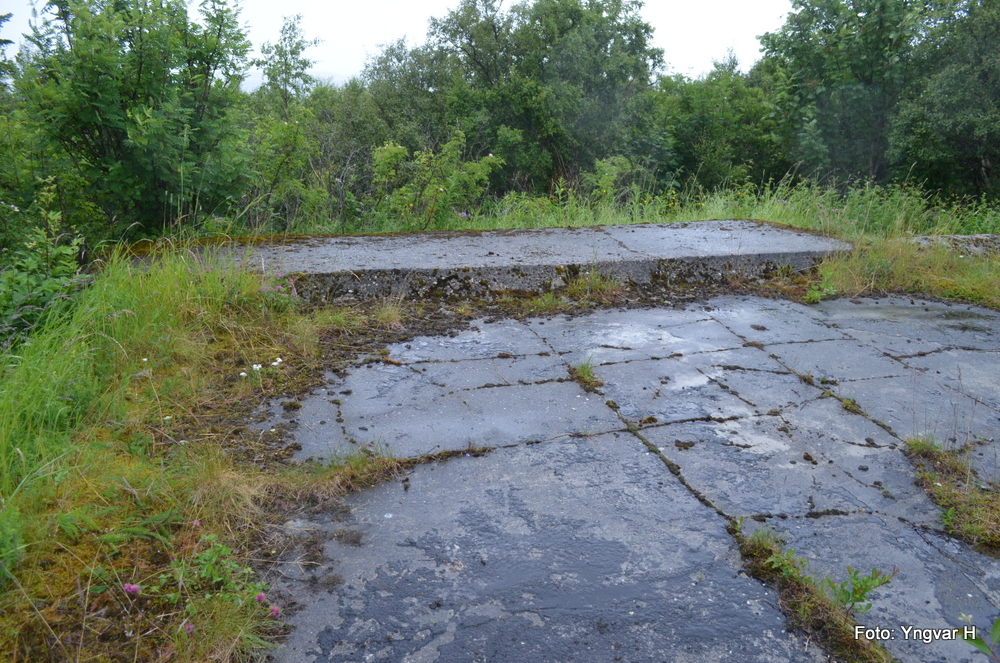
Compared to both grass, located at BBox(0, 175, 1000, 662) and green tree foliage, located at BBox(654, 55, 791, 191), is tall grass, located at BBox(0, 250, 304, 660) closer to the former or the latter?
grass, located at BBox(0, 175, 1000, 662)

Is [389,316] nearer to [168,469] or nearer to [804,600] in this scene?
[168,469]

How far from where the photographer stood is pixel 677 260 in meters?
4.06

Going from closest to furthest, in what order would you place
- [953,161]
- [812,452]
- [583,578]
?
[583,578] → [812,452] → [953,161]

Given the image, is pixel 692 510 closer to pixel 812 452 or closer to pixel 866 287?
pixel 812 452

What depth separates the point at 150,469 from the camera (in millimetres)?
1934

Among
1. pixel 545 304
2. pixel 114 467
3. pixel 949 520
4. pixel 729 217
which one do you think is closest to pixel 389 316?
pixel 545 304

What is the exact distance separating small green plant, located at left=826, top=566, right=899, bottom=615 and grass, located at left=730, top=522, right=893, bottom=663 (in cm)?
1

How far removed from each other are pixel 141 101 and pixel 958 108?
12.9 metres

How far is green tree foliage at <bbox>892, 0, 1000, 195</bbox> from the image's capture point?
11.3 m

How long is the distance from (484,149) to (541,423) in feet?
54.1

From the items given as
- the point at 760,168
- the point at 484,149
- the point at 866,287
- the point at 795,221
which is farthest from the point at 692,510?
the point at 760,168

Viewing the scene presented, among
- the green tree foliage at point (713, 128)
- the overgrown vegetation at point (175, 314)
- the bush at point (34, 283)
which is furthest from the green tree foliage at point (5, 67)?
the green tree foliage at point (713, 128)

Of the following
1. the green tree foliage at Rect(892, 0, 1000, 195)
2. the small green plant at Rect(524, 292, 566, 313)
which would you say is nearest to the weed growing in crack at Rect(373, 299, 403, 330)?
the small green plant at Rect(524, 292, 566, 313)

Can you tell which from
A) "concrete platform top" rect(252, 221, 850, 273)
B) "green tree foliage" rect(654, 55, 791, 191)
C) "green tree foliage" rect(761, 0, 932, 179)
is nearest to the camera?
"concrete platform top" rect(252, 221, 850, 273)
